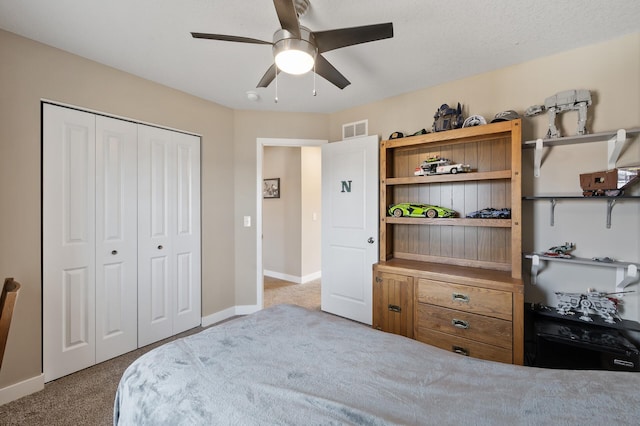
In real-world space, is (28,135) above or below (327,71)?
below

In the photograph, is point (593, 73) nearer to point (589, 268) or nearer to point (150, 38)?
point (589, 268)

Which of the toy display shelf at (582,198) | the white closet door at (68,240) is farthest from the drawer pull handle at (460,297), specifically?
the white closet door at (68,240)

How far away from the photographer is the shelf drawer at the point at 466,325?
204cm

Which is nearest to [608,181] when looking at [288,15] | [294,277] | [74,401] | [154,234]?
[288,15]

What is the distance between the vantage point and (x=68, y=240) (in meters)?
2.20

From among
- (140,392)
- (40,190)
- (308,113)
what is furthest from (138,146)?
(140,392)

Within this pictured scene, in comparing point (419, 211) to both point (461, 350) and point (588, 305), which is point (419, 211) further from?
point (588, 305)

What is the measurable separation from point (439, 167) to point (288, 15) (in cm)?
179

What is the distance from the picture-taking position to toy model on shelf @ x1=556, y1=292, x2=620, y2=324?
1.94 m

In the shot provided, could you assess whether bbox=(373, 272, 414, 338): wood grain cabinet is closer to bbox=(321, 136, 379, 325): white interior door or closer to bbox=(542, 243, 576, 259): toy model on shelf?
bbox=(321, 136, 379, 325): white interior door

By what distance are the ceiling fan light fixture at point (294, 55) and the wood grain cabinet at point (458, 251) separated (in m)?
1.41

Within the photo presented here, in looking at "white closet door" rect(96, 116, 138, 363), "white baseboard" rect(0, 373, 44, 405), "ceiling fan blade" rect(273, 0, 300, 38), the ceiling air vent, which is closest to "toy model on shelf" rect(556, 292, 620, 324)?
the ceiling air vent

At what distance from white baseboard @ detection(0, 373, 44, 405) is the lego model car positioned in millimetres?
3473

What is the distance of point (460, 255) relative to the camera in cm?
265
